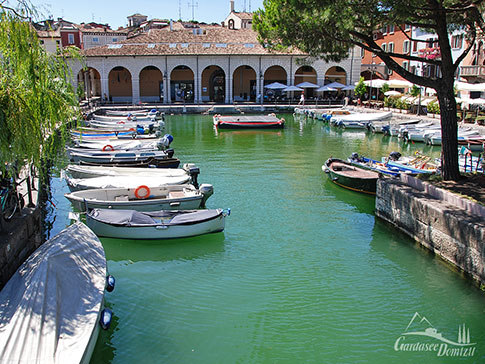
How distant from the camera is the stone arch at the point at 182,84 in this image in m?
56.3

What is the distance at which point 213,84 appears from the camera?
57969 millimetres

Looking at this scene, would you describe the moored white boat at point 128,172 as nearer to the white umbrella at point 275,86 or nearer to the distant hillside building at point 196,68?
the distant hillside building at point 196,68

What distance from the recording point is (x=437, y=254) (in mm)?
11836

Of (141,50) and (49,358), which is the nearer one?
(49,358)

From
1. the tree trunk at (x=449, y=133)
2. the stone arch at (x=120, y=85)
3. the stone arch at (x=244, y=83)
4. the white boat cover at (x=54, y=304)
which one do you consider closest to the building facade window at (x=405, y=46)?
the stone arch at (x=244, y=83)

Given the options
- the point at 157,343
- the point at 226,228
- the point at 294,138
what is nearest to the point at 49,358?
the point at 157,343

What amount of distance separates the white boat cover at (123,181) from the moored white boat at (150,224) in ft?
8.65

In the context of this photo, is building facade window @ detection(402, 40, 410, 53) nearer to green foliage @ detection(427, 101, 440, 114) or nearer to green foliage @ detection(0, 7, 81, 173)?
Answer: green foliage @ detection(427, 101, 440, 114)

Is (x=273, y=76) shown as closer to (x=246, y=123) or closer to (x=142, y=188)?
(x=246, y=123)

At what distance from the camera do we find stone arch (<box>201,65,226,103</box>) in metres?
56.9

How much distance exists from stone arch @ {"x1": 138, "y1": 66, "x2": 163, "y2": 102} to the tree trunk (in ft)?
153

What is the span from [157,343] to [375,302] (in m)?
4.51

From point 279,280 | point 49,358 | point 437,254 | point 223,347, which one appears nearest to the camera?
point 49,358

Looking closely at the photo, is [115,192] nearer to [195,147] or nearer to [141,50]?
[195,147]
